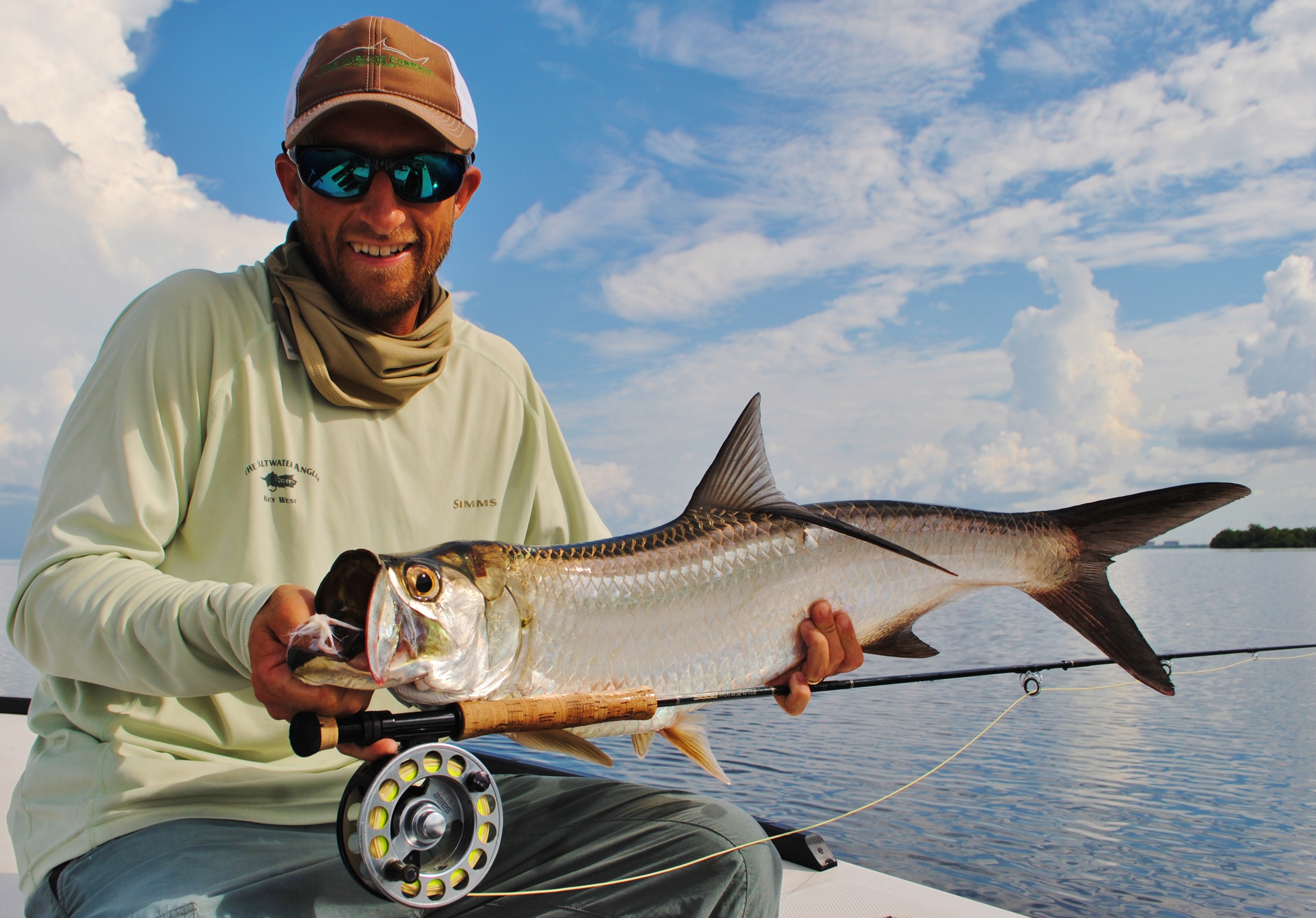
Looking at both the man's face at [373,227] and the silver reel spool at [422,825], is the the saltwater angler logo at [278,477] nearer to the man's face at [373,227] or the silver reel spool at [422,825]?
the man's face at [373,227]

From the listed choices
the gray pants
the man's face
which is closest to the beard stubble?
the man's face

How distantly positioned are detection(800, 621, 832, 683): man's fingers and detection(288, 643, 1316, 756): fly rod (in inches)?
3.5

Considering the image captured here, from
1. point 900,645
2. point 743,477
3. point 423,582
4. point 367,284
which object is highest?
point 367,284

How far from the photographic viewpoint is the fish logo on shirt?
256cm

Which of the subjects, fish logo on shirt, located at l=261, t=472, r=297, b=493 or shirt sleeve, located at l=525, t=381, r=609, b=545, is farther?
shirt sleeve, located at l=525, t=381, r=609, b=545

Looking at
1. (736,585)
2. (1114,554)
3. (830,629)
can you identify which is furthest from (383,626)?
(1114,554)

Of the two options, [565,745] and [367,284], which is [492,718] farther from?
[367,284]

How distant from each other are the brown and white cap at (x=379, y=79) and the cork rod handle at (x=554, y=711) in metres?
1.83

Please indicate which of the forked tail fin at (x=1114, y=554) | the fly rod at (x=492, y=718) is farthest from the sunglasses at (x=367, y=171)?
the forked tail fin at (x=1114, y=554)

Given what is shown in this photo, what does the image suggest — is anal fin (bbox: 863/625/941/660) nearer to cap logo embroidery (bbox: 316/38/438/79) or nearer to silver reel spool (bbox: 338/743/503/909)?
silver reel spool (bbox: 338/743/503/909)

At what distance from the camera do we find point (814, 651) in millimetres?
2596

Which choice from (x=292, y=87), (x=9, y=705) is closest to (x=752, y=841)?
(x=292, y=87)

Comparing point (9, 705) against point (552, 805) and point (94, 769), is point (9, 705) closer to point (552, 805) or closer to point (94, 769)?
point (94, 769)

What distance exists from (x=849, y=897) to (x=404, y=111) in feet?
11.7
